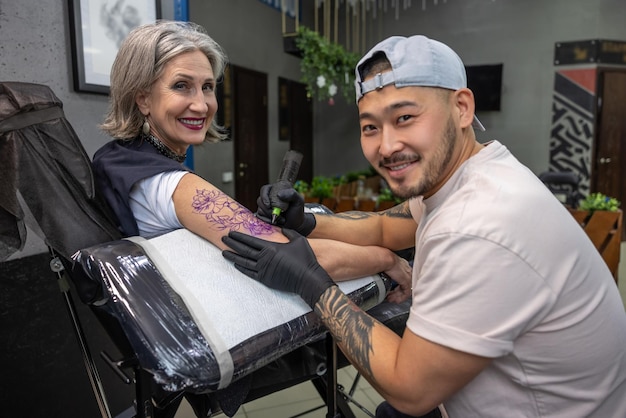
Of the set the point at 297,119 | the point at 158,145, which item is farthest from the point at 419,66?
the point at 297,119

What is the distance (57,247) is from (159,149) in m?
0.40

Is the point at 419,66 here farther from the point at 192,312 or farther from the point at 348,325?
the point at 192,312

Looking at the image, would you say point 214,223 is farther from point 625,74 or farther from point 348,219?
point 625,74

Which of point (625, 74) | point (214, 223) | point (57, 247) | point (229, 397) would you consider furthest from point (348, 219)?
point (625, 74)

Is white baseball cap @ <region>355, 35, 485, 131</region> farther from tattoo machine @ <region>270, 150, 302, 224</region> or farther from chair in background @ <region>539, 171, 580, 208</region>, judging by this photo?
chair in background @ <region>539, 171, 580, 208</region>

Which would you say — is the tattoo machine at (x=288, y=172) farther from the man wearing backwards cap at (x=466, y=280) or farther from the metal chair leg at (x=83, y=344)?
the metal chair leg at (x=83, y=344)

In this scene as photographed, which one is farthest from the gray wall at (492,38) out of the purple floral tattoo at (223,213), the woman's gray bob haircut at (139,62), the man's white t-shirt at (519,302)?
the man's white t-shirt at (519,302)

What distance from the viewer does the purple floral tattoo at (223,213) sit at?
105 centimetres

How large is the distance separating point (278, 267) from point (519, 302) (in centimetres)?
47

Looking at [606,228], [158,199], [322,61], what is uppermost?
[322,61]

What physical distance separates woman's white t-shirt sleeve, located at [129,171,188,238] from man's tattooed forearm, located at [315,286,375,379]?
42 centimetres

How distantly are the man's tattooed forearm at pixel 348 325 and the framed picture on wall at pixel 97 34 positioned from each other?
144 centimetres

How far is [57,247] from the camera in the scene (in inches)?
38.9

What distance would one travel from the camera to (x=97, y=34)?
1834 millimetres
